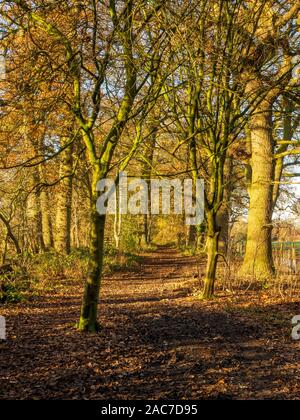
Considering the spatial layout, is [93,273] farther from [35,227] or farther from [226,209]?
[226,209]

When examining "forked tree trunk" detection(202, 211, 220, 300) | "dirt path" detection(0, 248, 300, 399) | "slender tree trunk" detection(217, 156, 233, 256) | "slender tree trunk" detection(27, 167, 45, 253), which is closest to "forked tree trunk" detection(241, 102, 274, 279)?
"dirt path" detection(0, 248, 300, 399)

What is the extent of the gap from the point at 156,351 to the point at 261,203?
22.3ft

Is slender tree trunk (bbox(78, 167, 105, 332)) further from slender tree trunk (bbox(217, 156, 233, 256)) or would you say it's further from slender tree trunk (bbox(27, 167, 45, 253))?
slender tree trunk (bbox(217, 156, 233, 256))

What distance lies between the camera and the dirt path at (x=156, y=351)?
4367mm

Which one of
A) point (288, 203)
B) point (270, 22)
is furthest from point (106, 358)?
point (288, 203)

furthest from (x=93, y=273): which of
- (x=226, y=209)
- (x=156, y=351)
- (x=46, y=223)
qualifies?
(x=226, y=209)

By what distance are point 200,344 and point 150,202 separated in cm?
2212

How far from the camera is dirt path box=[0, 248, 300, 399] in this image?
4.37 metres

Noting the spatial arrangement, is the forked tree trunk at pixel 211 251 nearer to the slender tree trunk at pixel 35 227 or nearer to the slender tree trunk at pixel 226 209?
the slender tree trunk at pixel 35 227

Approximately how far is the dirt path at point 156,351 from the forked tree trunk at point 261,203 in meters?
2.12

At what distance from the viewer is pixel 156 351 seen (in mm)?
5703

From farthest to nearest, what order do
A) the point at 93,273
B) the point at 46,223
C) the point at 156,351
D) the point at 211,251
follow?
the point at 46,223 → the point at 211,251 → the point at 93,273 → the point at 156,351

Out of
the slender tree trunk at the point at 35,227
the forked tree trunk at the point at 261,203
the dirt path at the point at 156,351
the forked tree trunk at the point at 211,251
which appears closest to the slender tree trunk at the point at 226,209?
the forked tree trunk at the point at 261,203

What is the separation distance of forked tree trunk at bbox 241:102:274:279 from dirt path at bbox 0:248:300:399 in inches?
83.6
